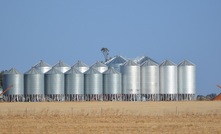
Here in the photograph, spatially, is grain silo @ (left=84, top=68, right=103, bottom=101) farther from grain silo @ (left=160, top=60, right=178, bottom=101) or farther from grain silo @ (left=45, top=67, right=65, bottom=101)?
grain silo @ (left=160, top=60, right=178, bottom=101)

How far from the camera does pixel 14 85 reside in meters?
140

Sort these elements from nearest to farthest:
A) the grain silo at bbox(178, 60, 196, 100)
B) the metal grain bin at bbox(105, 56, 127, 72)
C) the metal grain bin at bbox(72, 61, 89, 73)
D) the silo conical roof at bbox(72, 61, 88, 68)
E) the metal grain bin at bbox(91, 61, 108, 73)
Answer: the grain silo at bbox(178, 60, 196, 100)
the metal grain bin at bbox(91, 61, 108, 73)
the metal grain bin at bbox(72, 61, 89, 73)
the silo conical roof at bbox(72, 61, 88, 68)
the metal grain bin at bbox(105, 56, 127, 72)

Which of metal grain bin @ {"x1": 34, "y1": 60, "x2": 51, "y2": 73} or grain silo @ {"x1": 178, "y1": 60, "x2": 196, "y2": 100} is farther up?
metal grain bin @ {"x1": 34, "y1": 60, "x2": 51, "y2": 73}

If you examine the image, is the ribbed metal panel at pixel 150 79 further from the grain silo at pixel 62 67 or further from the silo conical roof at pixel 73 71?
the grain silo at pixel 62 67

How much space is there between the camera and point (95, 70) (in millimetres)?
141750

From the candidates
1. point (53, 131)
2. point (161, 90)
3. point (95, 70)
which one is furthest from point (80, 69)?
point (53, 131)

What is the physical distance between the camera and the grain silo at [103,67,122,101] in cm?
13988

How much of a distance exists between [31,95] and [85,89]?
1269 centimetres

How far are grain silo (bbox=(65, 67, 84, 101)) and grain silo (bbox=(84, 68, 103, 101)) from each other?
1.14 metres

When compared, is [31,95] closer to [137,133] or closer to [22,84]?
[22,84]

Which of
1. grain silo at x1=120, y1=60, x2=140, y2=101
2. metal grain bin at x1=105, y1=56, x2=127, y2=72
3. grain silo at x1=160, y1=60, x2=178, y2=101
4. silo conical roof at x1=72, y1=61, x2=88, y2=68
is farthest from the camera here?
metal grain bin at x1=105, y1=56, x2=127, y2=72

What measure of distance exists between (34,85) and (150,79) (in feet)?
89.6

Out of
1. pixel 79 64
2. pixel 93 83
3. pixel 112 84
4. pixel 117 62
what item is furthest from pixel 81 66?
pixel 112 84

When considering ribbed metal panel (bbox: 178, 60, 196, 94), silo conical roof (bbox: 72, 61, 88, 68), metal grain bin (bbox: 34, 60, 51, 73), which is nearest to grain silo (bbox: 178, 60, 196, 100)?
ribbed metal panel (bbox: 178, 60, 196, 94)
